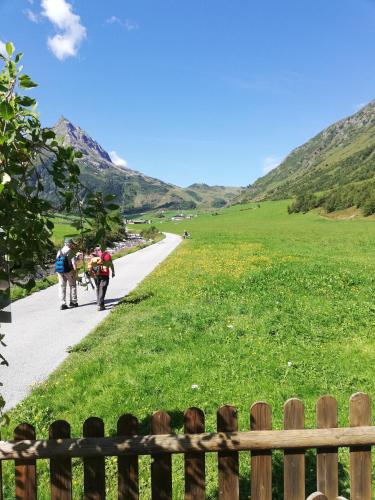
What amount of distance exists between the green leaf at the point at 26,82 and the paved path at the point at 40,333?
6356 mm

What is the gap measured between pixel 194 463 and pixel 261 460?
0.63 m

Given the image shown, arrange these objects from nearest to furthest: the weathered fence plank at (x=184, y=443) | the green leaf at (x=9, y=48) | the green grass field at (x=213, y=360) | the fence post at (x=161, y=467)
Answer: the green leaf at (x=9, y=48), the weathered fence plank at (x=184, y=443), the fence post at (x=161, y=467), the green grass field at (x=213, y=360)

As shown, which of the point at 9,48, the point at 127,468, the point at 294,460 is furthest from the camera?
the point at 294,460

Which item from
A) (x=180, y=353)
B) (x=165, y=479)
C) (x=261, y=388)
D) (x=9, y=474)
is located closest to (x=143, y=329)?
(x=180, y=353)

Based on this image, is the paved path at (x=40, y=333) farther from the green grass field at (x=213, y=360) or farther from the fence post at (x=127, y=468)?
the fence post at (x=127, y=468)

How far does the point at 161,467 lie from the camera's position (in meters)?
3.72

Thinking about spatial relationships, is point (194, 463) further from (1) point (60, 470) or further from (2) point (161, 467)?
(1) point (60, 470)

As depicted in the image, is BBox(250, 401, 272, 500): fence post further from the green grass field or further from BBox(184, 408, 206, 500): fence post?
the green grass field

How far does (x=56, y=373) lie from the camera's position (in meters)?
8.92

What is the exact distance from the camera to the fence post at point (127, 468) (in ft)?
11.7

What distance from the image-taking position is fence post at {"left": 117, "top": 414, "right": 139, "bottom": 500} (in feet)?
11.7

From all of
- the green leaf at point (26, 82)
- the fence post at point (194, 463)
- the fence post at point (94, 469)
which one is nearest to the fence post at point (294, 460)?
the fence post at point (194, 463)

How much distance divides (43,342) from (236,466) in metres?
9.02

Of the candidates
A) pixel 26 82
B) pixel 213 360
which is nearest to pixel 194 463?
pixel 26 82
